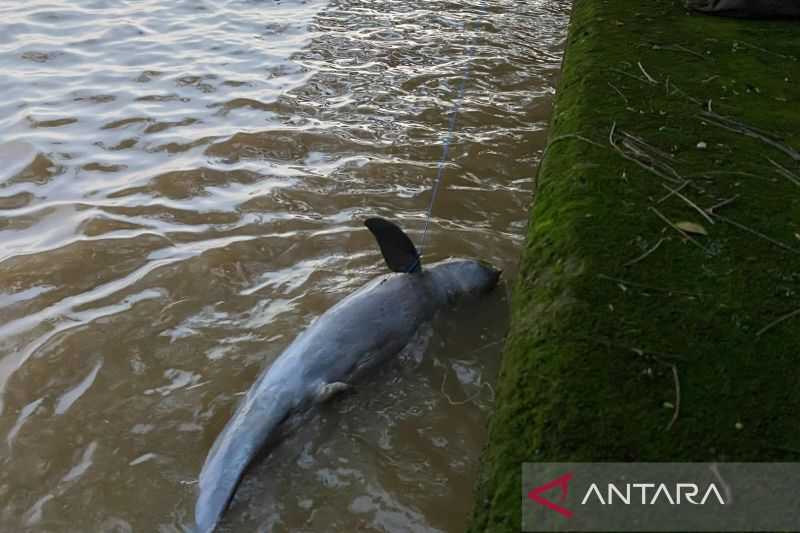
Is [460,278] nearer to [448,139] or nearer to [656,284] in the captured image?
[656,284]

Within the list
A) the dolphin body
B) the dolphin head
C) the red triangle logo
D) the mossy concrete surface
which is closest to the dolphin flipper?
the dolphin body

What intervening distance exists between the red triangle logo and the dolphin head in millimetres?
2142

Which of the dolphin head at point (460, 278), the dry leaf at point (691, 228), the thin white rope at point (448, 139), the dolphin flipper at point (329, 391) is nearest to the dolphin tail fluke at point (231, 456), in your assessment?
the dolphin flipper at point (329, 391)

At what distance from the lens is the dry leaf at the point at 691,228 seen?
3.03m

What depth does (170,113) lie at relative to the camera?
6371mm

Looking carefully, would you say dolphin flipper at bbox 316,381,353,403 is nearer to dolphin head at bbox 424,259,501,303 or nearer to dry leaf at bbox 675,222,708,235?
dolphin head at bbox 424,259,501,303

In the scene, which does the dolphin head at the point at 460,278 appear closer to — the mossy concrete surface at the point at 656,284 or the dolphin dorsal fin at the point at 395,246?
the dolphin dorsal fin at the point at 395,246

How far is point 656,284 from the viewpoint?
2.71m

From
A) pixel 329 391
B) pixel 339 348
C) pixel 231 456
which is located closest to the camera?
pixel 231 456

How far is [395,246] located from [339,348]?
28.8 inches

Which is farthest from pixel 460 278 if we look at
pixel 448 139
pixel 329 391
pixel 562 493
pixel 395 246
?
pixel 562 493

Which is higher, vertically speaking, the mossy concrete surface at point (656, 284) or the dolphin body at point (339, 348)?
the mossy concrete surface at point (656, 284)

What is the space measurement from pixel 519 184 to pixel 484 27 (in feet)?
12.9

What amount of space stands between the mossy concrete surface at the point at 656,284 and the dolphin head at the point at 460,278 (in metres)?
0.73
